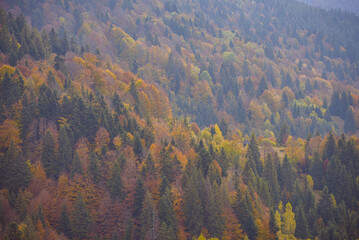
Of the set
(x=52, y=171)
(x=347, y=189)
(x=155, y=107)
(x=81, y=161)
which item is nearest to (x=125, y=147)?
(x=81, y=161)

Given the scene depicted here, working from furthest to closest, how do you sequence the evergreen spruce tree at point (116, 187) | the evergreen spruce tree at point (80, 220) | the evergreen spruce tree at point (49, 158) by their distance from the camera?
the evergreen spruce tree at point (49, 158) → the evergreen spruce tree at point (116, 187) → the evergreen spruce tree at point (80, 220)

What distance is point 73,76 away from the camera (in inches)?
4336

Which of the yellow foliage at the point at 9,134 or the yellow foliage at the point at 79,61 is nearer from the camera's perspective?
the yellow foliage at the point at 9,134

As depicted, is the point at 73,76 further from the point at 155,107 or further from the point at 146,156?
the point at 146,156

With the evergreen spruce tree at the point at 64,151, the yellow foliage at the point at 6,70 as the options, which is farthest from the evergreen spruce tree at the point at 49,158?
the yellow foliage at the point at 6,70

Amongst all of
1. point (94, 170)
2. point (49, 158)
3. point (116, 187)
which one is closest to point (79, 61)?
point (49, 158)

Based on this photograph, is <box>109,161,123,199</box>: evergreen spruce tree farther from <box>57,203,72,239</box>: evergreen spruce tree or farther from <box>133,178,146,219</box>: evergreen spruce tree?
<box>57,203,72,239</box>: evergreen spruce tree

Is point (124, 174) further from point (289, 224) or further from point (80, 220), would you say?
point (289, 224)

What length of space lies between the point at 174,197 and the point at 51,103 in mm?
35437

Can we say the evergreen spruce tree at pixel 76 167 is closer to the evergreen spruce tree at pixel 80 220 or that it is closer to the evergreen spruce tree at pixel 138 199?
the evergreen spruce tree at pixel 80 220

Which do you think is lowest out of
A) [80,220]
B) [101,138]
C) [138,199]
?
[80,220]

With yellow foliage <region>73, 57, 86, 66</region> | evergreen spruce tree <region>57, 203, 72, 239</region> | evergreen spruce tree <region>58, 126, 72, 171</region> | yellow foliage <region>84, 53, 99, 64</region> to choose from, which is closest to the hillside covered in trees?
evergreen spruce tree <region>57, 203, 72, 239</region>

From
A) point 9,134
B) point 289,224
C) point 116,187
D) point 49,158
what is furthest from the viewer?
point 289,224

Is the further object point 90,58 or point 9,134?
point 90,58
